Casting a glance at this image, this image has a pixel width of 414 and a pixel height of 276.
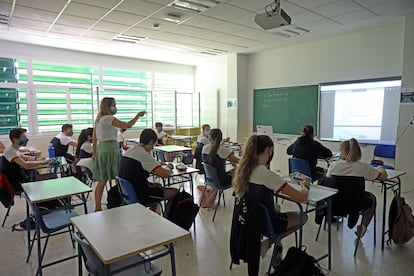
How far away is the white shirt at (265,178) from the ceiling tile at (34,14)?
4.06 m

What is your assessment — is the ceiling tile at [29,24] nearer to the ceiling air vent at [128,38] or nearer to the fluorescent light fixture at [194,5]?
the ceiling air vent at [128,38]

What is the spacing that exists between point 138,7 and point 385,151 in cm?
486

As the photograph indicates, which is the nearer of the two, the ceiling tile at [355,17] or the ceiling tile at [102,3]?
the ceiling tile at [102,3]

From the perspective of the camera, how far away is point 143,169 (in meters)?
2.70

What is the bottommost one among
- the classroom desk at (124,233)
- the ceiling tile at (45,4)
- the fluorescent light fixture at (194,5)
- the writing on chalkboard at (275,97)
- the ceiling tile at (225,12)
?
the classroom desk at (124,233)

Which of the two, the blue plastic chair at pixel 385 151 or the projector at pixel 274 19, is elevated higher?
the projector at pixel 274 19

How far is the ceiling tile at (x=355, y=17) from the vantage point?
167 inches

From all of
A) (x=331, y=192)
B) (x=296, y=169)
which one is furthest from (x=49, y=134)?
(x=331, y=192)

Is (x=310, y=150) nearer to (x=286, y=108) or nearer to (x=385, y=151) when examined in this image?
(x=385, y=151)

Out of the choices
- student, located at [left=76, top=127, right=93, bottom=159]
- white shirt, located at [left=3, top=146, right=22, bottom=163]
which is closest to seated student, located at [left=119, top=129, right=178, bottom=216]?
white shirt, located at [left=3, top=146, right=22, bottom=163]

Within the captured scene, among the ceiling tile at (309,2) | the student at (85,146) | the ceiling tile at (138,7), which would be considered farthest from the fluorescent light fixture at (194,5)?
the student at (85,146)

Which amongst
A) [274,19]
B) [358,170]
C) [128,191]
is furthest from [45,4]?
[358,170]

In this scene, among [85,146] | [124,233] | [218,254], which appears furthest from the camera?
[85,146]

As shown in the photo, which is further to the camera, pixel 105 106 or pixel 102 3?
pixel 102 3
